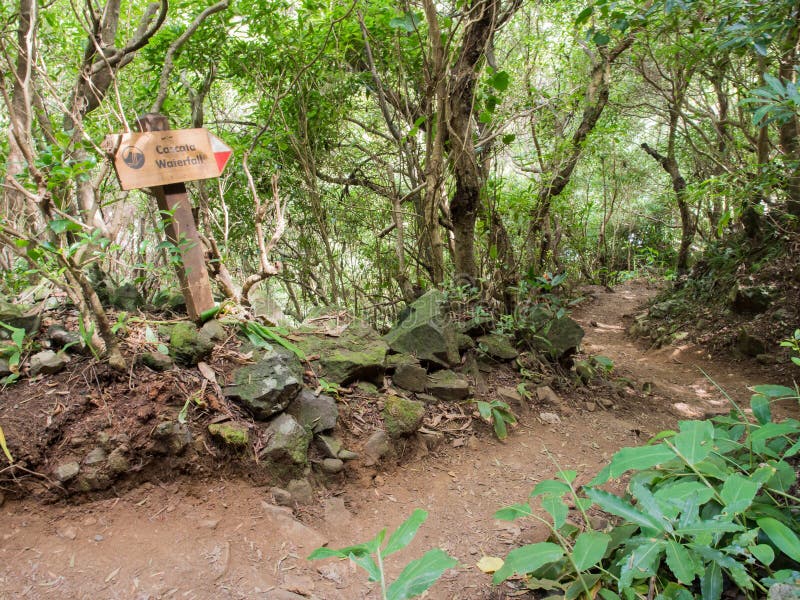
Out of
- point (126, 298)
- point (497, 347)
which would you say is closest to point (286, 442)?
point (126, 298)

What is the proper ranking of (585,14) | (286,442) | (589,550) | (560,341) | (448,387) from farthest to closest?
(560,341), (585,14), (448,387), (286,442), (589,550)

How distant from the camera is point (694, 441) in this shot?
1646 mm

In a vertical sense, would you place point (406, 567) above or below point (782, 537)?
above

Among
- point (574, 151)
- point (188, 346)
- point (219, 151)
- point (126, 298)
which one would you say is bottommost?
point (188, 346)

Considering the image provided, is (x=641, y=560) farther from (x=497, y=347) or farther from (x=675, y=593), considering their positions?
(x=497, y=347)

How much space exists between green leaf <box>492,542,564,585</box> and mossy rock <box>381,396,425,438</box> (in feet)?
5.17

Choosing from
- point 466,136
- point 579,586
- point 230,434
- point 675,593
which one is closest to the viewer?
point 675,593

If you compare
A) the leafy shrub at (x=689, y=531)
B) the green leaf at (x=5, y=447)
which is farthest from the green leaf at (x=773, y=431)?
the green leaf at (x=5, y=447)

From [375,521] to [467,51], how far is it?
380 centimetres

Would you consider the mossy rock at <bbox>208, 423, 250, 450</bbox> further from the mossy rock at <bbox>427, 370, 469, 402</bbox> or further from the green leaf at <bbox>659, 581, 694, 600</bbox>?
the green leaf at <bbox>659, 581, 694, 600</bbox>

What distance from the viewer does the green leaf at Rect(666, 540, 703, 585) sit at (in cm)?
133

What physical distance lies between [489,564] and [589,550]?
0.78 meters

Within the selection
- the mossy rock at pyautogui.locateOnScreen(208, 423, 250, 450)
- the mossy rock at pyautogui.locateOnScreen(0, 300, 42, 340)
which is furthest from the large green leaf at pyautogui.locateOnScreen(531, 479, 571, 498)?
the mossy rock at pyautogui.locateOnScreen(0, 300, 42, 340)

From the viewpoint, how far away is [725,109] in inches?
291
